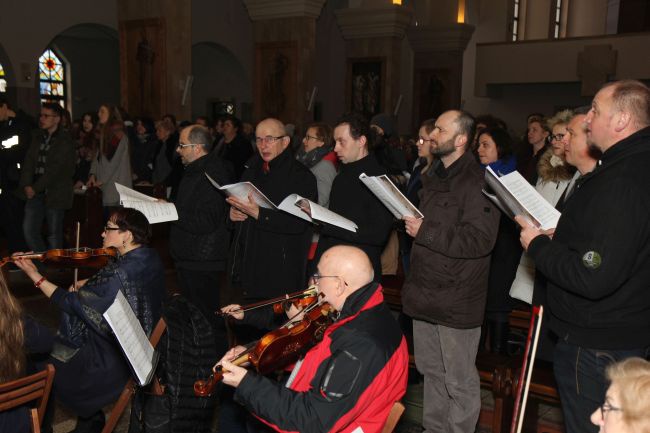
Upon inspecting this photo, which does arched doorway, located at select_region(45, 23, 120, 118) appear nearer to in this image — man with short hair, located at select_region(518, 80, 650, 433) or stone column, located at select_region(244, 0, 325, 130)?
stone column, located at select_region(244, 0, 325, 130)

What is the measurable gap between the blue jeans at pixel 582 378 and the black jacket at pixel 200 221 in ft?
8.10

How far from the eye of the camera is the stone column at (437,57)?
1791 centimetres

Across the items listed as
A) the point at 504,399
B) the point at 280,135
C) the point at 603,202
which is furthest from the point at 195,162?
the point at 603,202

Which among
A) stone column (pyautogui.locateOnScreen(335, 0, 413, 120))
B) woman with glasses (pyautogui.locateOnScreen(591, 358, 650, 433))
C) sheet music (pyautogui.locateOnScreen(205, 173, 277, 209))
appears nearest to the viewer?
woman with glasses (pyautogui.locateOnScreen(591, 358, 650, 433))

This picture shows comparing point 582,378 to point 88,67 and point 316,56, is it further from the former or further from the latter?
point 88,67

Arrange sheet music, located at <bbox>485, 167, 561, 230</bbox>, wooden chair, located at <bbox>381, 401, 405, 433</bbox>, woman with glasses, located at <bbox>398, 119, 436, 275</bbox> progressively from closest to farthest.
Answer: wooden chair, located at <bbox>381, 401, 405, 433</bbox> → sheet music, located at <bbox>485, 167, 561, 230</bbox> → woman with glasses, located at <bbox>398, 119, 436, 275</bbox>

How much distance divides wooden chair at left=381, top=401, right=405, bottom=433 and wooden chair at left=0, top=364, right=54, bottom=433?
3.90 ft

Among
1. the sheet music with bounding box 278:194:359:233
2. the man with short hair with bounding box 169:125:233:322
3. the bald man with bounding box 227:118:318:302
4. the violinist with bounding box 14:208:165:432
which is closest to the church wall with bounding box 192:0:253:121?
the man with short hair with bounding box 169:125:233:322

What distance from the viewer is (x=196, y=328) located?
9.04 feet

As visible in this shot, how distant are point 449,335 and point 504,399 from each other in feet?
1.93

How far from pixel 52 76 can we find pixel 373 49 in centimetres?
864

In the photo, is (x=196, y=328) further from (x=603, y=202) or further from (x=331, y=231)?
(x=603, y=202)

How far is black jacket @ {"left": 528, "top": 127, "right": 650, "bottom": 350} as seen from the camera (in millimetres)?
2207

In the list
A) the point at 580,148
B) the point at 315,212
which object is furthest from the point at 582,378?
the point at 315,212
